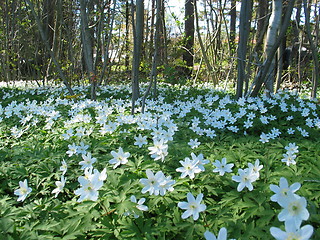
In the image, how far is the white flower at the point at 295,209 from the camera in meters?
1.04

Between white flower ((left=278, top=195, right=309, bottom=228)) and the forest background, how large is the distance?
334 centimetres

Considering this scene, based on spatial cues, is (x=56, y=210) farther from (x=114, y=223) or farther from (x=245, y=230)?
(x=245, y=230)

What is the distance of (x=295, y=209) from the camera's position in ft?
3.54

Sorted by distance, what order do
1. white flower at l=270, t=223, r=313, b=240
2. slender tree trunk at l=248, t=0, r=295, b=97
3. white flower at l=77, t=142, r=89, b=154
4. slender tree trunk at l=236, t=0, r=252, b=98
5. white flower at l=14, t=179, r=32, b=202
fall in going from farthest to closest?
slender tree trunk at l=236, t=0, r=252, b=98 → slender tree trunk at l=248, t=0, r=295, b=97 → white flower at l=77, t=142, r=89, b=154 → white flower at l=14, t=179, r=32, b=202 → white flower at l=270, t=223, r=313, b=240

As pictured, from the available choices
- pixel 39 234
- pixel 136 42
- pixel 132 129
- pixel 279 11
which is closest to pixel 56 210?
pixel 39 234

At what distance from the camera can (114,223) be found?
5.05 feet

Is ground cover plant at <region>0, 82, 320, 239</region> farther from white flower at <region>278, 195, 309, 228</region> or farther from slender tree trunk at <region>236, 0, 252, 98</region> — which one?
slender tree trunk at <region>236, 0, 252, 98</region>

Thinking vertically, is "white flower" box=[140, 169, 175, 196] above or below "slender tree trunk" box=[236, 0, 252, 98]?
below

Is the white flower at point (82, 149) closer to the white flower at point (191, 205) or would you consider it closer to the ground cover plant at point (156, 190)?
the ground cover plant at point (156, 190)

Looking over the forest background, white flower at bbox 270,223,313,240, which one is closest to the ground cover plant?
white flower at bbox 270,223,313,240

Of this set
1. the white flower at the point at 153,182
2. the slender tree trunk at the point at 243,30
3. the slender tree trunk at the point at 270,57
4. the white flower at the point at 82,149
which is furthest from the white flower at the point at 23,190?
the slender tree trunk at the point at 270,57

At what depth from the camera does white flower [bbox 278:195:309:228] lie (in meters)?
1.04

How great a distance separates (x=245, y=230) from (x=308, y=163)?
1.14 m

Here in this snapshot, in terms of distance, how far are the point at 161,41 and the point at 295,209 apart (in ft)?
36.0
